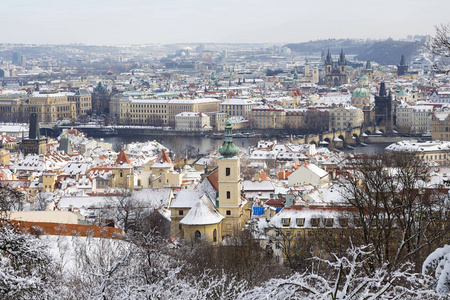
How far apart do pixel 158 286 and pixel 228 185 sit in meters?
13.5

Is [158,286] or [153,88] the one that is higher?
[158,286]

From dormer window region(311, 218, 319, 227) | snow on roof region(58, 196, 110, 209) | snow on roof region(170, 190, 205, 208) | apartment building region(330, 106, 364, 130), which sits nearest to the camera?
dormer window region(311, 218, 319, 227)

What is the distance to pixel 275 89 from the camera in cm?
9850

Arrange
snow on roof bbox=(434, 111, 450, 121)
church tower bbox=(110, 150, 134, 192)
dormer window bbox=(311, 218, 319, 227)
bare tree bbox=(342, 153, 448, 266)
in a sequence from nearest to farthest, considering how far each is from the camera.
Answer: bare tree bbox=(342, 153, 448, 266) → dormer window bbox=(311, 218, 319, 227) → church tower bbox=(110, 150, 134, 192) → snow on roof bbox=(434, 111, 450, 121)

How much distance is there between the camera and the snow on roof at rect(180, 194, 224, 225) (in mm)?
17656

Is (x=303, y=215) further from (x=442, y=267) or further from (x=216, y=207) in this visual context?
(x=442, y=267)

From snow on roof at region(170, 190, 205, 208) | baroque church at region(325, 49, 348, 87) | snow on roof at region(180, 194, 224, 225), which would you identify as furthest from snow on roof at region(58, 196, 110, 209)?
baroque church at region(325, 49, 348, 87)

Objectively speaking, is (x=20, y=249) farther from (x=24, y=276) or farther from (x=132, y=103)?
(x=132, y=103)

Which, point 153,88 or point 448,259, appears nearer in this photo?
point 448,259

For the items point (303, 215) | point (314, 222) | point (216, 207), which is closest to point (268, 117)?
point (216, 207)

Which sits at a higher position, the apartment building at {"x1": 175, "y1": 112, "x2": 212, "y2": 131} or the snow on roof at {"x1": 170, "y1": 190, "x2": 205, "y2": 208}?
the snow on roof at {"x1": 170, "y1": 190, "x2": 205, "y2": 208}

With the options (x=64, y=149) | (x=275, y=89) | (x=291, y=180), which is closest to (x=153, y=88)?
(x=275, y=89)

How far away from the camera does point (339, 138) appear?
56.5 m

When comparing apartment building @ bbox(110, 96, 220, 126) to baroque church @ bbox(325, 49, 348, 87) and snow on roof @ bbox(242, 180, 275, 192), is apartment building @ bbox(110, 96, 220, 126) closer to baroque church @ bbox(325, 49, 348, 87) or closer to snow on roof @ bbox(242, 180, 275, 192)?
baroque church @ bbox(325, 49, 348, 87)
